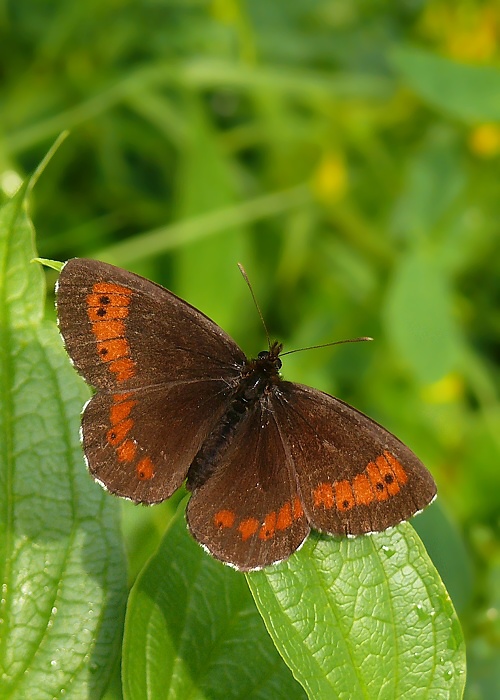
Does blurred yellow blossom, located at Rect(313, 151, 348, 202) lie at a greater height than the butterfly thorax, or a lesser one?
greater

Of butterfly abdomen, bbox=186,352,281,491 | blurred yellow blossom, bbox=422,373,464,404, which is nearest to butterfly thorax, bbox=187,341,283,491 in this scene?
butterfly abdomen, bbox=186,352,281,491

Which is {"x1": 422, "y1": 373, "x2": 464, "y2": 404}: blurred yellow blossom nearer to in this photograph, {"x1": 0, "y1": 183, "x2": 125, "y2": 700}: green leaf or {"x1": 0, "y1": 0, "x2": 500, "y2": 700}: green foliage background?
{"x1": 0, "y1": 0, "x2": 500, "y2": 700}: green foliage background

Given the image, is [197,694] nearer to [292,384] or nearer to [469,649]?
[292,384]

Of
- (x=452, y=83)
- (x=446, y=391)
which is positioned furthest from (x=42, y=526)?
(x=446, y=391)

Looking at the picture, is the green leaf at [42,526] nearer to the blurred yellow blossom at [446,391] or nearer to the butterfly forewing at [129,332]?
the butterfly forewing at [129,332]

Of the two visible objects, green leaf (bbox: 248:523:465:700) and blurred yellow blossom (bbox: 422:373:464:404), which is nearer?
green leaf (bbox: 248:523:465:700)

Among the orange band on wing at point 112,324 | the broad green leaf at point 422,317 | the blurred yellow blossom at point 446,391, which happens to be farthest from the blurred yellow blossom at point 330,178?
the orange band on wing at point 112,324
